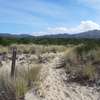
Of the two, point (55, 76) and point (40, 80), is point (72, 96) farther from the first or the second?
point (55, 76)

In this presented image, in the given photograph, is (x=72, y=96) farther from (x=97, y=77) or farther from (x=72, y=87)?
(x=97, y=77)

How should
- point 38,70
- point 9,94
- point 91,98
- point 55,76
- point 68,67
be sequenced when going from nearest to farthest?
point 9,94 → point 91,98 → point 38,70 → point 55,76 → point 68,67

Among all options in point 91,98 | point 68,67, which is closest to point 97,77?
point 91,98

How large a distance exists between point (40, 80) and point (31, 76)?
514mm

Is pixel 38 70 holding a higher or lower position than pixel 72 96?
higher

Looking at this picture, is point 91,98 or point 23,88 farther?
point 91,98

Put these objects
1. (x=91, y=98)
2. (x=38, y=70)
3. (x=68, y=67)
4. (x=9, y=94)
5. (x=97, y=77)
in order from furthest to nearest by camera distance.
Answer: (x=68, y=67)
(x=97, y=77)
(x=38, y=70)
(x=91, y=98)
(x=9, y=94)

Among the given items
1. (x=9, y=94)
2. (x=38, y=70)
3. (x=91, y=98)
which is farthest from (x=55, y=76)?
(x=9, y=94)

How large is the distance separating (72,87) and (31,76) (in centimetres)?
175

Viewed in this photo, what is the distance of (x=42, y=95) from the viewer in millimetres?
9203

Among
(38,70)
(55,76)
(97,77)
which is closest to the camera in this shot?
(38,70)

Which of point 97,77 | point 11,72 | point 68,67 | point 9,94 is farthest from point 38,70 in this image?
point 68,67

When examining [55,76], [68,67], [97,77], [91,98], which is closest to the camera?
[91,98]

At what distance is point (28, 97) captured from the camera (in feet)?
29.5
